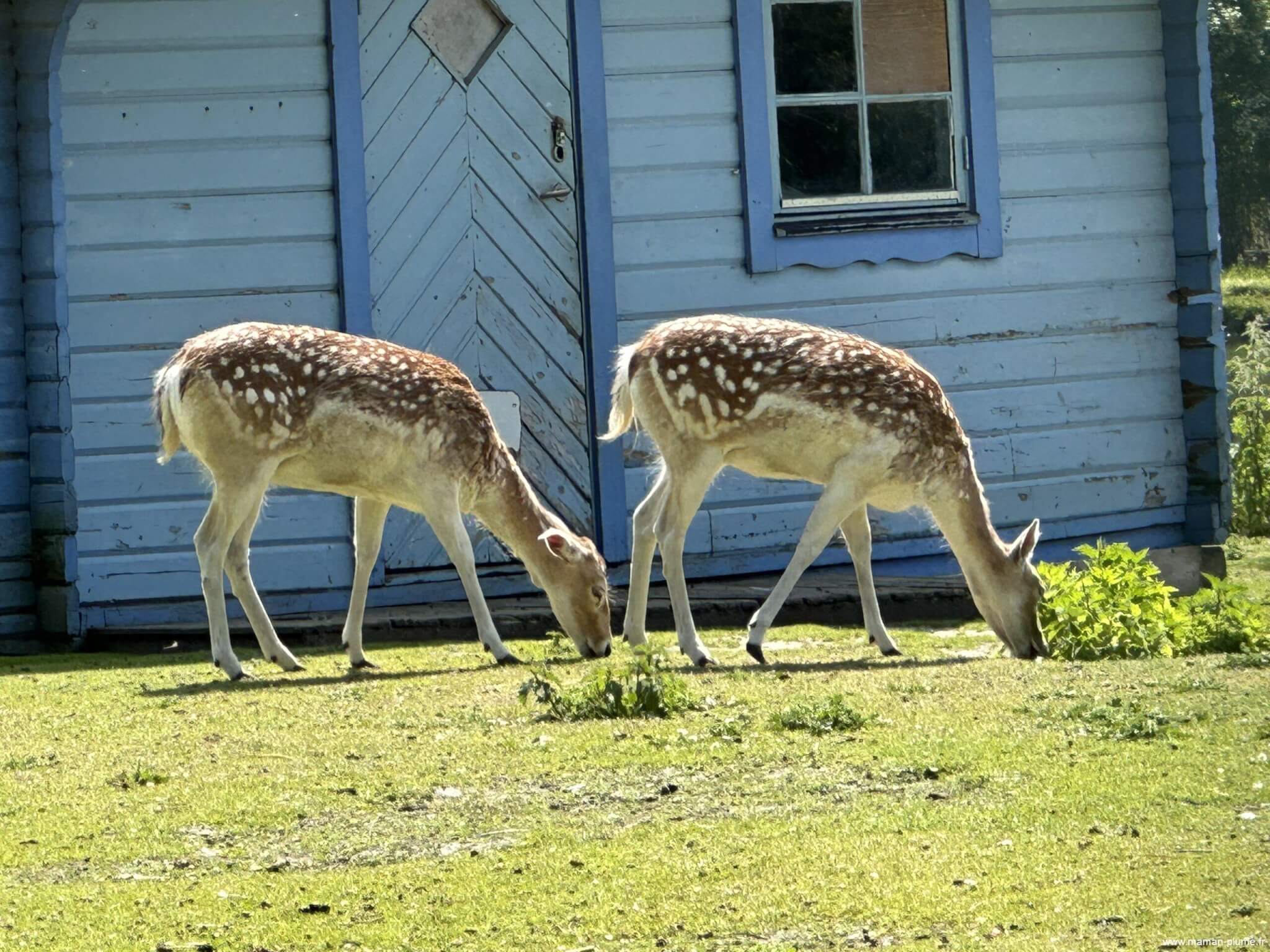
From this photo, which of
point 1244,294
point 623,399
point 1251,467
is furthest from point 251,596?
point 1244,294

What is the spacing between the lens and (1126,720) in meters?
6.30

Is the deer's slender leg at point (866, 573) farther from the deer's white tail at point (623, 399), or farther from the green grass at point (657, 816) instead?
the deer's white tail at point (623, 399)

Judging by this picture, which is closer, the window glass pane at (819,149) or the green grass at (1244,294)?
the window glass pane at (819,149)

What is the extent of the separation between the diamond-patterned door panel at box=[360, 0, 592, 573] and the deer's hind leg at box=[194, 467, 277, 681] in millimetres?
2303

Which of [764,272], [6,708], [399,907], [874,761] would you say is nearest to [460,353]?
[764,272]

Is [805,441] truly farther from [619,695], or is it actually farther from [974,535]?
[619,695]

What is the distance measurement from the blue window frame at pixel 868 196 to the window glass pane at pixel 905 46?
0.07 m

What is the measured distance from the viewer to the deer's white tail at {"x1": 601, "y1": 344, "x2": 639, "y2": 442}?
28.0 feet

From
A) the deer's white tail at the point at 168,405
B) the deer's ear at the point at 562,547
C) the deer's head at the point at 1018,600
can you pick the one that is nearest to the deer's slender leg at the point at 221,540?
the deer's white tail at the point at 168,405

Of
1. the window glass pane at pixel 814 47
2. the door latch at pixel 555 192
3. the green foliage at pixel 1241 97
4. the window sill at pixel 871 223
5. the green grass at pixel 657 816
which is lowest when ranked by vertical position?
the green grass at pixel 657 816

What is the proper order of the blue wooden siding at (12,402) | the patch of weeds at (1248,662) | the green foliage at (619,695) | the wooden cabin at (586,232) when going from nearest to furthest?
1. the green foliage at (619,695)
2. the patch of weeds at (1248,662)
3. the blue wooden siding at (12,402)
4. the wooden cabin at (586,232)

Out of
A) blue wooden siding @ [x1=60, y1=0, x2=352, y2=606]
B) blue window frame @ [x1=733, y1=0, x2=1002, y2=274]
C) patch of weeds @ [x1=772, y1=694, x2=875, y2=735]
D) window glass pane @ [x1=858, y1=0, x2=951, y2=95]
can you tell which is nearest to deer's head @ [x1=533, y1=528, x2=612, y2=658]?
blue wooden siding @ [x1=60, y1=0, x2=352, y2=606]

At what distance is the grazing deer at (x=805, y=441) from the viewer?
8.30 metres

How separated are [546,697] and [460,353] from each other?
13.7 ft
